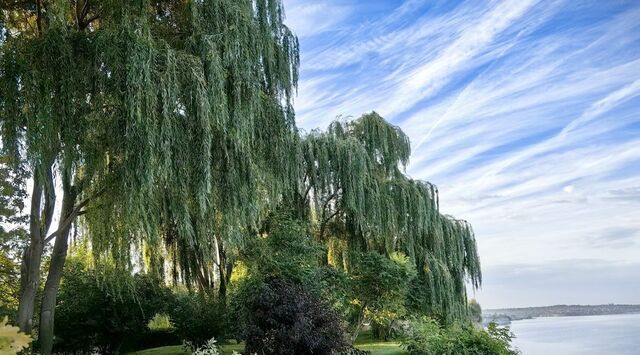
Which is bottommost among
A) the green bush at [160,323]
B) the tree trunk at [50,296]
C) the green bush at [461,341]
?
the green bush at [461,341]

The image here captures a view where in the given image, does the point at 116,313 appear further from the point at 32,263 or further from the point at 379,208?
the point at 379,208

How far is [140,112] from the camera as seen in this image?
611 centimetres

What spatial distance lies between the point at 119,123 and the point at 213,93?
132 cm

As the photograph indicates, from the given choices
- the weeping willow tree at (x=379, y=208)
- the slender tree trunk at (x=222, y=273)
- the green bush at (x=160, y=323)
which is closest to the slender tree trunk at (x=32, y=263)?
the slender tree trunk at (x=222, y=273)

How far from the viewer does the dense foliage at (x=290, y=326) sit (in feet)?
28.1

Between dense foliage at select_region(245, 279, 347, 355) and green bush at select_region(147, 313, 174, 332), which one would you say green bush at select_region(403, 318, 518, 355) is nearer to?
dense foliage at select_region(245, 279, 347, 355)

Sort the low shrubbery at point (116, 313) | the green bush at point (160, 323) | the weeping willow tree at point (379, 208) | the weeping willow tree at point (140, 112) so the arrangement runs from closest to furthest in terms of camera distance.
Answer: the weeping willow tree at point (140, 112) < the low shrubbery at point (116, 313) < the weeping willow tree at point (379, 208) < the green bush at point (160, 323)

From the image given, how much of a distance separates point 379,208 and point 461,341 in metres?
4.35

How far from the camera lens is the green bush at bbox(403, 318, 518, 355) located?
1047cm

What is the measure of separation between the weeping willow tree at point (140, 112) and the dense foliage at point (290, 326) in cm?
182

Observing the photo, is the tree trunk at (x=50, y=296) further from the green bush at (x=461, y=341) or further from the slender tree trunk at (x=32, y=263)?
the green bush at (x=461, y=341)

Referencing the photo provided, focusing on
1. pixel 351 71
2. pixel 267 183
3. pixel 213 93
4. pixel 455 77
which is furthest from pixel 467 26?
pixel 213 93

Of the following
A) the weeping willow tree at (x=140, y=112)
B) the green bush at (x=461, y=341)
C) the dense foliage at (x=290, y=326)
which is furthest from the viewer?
the green bush at (x=461, y=341)

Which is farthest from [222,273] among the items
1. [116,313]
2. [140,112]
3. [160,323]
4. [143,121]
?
[140,112]
